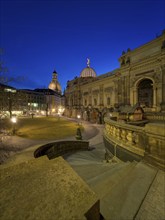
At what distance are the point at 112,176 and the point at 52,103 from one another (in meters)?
75.7

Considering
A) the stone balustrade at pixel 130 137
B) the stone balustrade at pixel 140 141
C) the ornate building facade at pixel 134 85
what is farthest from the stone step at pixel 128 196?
the ornate building facade at pixel 134 85

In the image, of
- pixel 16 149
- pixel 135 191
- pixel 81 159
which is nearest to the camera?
pixel 135 191

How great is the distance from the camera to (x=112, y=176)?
9.64 ft

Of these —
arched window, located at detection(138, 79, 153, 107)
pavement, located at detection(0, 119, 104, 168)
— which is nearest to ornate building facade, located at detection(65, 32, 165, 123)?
arched window, located at detection(138, 79, 153, 107)

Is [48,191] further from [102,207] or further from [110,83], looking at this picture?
[110,83]

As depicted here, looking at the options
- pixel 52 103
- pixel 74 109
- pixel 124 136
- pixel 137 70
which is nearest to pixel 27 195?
pixel 124 136

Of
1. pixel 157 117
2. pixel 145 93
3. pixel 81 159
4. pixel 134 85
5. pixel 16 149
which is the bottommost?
pixel 16 149

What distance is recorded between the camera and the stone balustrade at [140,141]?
10.1ft

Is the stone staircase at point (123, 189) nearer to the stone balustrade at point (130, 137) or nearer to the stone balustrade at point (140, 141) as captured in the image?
the stone balustrade at point (140, 141)

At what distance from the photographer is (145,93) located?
18500 mm

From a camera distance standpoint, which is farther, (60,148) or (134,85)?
(134,85)

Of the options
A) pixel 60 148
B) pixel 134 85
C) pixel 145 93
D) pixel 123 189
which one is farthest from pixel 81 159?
pixel 145 93

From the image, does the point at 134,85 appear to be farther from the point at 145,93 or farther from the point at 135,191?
the point at 135,191

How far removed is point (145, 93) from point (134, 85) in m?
2.24
